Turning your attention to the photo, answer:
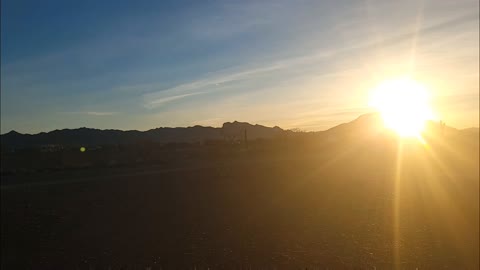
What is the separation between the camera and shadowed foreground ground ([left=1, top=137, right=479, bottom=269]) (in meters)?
14.7

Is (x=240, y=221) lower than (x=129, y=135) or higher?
lower

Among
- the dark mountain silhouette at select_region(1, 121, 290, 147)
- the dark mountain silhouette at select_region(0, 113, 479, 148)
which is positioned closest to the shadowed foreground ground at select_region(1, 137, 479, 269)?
the dark mountain silhouette at select_region(0, 113, 479, 148)

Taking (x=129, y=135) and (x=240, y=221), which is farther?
(x=129, y=135)

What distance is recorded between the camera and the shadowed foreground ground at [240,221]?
48.1ft

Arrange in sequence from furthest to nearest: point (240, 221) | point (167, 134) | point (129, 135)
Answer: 1. point (167, 134)
2. point (129, 135)
3. point (240, 221)

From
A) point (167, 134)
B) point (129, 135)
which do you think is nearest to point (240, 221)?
point (129, 135)

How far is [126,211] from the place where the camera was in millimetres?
20609

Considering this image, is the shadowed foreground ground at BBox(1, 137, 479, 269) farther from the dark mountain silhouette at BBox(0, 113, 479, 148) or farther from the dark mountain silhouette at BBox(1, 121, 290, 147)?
the dark mountain silhouette at BBox(1, 121, 290, 147)

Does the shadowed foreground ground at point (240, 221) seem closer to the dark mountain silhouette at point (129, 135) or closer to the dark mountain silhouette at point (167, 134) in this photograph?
the dark mountain silhouette at point (167, 134)

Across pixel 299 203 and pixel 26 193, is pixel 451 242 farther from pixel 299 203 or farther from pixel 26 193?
pixel 26 193

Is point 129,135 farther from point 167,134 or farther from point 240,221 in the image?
point 240,221

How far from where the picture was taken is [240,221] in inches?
743

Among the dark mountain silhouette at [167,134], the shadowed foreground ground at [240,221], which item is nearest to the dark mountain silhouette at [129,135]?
the dark mountain silhouette at [167,134]

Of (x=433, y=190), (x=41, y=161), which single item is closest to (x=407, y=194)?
(x=433, y=190)
